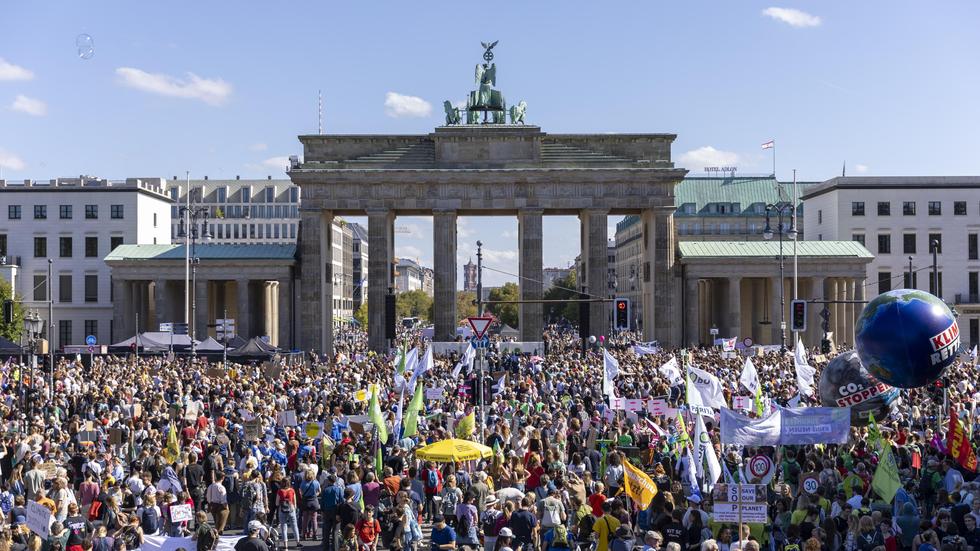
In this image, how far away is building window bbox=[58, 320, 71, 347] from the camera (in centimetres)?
9722

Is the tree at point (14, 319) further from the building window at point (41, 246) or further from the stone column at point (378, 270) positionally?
the stone column at point (378, 270)

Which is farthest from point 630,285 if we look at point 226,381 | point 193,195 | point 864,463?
point 864,463

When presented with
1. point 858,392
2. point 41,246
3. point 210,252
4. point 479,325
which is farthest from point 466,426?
point 41,246

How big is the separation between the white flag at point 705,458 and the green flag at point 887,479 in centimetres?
268

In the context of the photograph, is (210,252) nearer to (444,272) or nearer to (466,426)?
(444,272)

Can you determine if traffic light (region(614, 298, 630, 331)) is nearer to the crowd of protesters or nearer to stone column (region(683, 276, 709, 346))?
the crowd of protesters

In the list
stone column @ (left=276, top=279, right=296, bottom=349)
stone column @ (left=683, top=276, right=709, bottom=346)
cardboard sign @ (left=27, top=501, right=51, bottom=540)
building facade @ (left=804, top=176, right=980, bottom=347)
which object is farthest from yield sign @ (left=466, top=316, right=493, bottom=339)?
building facade @ (left=804, top=176, right=980, bottom=347)

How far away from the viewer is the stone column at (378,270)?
82.1 metres

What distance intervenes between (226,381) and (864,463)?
27.9 m

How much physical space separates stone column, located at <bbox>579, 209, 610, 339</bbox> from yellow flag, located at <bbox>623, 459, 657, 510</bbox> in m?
61.1

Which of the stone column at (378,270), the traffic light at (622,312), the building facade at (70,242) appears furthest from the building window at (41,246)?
the traffic light at (622,312)

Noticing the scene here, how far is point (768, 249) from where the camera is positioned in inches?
3435

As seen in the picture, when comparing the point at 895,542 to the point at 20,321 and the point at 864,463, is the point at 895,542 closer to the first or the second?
the point at 864,463

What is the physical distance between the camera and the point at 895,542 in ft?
56.6
